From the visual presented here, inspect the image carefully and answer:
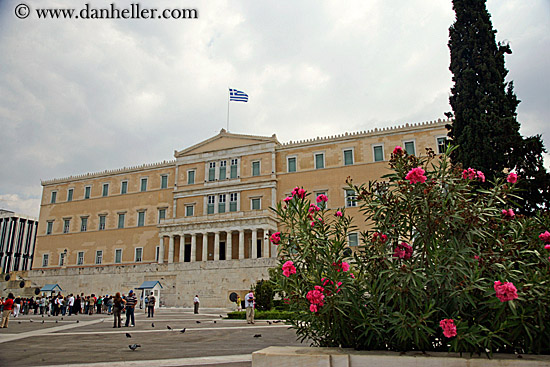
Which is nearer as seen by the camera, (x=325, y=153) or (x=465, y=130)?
(x=465, y=130)

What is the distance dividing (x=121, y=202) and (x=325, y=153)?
2473 cm

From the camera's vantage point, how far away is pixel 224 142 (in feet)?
147

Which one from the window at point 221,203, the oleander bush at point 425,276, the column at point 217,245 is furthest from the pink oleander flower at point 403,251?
the window at point 221,203

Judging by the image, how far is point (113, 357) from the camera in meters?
8.74

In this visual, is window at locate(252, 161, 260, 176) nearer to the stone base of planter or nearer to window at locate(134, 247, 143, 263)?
window at locate(134, 247, 143, 263)

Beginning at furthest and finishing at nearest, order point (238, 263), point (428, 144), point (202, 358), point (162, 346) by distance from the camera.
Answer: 1. point (428, 144)
2. point (238, 263)
3. point (162, 346)
4. point (202, 358)

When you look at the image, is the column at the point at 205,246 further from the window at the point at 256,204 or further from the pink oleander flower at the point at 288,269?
the pink oleander flower at the point at 288,269

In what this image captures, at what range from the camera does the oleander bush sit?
4887 millimetres

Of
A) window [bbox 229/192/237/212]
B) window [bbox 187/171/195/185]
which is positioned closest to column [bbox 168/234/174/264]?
Answer: window [bbox 229/192/237/212]

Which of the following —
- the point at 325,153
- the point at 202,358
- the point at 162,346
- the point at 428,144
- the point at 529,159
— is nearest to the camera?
the point at 202,358

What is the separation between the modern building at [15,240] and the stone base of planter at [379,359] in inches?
3298

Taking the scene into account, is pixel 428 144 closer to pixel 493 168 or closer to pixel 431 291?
pixel 493 168

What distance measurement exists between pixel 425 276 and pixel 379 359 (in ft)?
4.22

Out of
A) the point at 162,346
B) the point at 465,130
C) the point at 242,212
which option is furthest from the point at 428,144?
the point at 162,346
